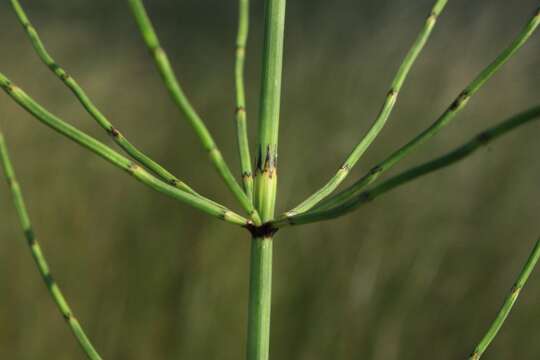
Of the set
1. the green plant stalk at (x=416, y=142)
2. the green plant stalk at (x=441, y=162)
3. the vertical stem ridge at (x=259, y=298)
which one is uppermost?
the green plant stalk at (x=416, y=142)

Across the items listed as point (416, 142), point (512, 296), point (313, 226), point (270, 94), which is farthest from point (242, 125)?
point (313, 226)

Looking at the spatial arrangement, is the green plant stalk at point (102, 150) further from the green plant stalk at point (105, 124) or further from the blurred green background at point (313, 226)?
the blurred green background at point (313, 226)

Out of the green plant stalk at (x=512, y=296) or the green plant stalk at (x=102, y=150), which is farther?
the green plant stalk at (x=512, y=296)

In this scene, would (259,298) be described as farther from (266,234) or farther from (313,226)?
(313,226)

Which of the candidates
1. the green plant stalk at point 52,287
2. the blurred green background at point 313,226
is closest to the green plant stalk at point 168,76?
the green plant stalk at point 52,287

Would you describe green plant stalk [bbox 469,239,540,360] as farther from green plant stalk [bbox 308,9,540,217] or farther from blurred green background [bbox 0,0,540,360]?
blurred green background [bbox 0,0,540,360]

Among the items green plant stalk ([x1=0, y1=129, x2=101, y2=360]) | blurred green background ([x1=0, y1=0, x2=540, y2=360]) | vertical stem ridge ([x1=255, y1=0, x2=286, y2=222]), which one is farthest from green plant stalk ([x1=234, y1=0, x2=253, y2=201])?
blurred green background ([x1=0, y1=0, x2=540, y2=360])

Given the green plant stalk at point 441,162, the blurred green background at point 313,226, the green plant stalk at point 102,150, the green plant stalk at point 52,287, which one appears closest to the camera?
the green plant stalk at point 441,162

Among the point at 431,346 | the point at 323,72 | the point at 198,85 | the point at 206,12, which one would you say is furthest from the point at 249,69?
the point at 206,12
